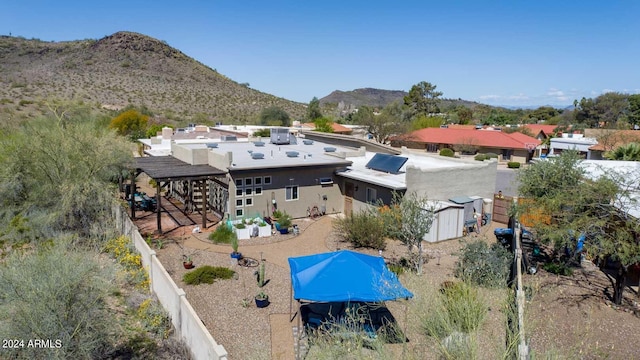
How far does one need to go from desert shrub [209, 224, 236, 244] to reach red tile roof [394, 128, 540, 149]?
38.7 m

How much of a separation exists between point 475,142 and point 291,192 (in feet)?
112

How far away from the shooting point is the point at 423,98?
294 feet

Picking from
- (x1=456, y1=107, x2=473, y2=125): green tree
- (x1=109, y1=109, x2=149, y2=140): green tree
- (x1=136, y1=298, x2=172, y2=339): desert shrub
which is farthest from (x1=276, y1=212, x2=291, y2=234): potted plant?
(x1=456, y1=107, x2=473, y2=125): green tree

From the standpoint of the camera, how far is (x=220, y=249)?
1883 cm

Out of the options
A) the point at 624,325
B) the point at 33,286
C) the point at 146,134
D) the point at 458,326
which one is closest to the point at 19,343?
the point at 33,286

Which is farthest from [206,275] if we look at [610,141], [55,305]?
[610,141]

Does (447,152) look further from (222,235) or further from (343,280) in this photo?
(343,280)

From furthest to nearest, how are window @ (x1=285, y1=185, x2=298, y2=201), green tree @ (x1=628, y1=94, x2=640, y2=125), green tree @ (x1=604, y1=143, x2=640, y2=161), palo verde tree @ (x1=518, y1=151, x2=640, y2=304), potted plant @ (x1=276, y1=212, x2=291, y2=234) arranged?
green tree @ (x1=628, y1=94, x2=640, y2=125) < green tree @ (x1=604, y1=143, x2=640, y2=161) < window @ (x1=285, y1=185, x2=298, y2=201) < potted plant @ (x1=276, y1=212, x2=291, y2=234) < palo verde tree @ (x1=518, y1=151, x2=640, y2=304)

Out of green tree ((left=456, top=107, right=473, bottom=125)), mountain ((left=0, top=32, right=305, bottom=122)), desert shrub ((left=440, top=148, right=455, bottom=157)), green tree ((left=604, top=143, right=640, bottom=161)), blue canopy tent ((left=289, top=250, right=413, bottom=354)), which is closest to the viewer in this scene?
blue canopy tent ((left=289, top=250, right=413, bottom=354))

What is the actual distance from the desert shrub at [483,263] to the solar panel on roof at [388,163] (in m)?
8.91

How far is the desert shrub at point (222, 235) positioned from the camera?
776 inches

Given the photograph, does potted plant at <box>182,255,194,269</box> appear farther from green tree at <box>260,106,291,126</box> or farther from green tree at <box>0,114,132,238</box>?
green tree at <box>260,106,291,126</box>

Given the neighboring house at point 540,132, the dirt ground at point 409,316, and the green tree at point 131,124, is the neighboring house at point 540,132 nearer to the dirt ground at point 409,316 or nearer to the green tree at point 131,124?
the dirt ground at point 409,316

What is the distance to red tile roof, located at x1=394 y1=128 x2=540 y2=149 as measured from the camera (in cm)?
5091
